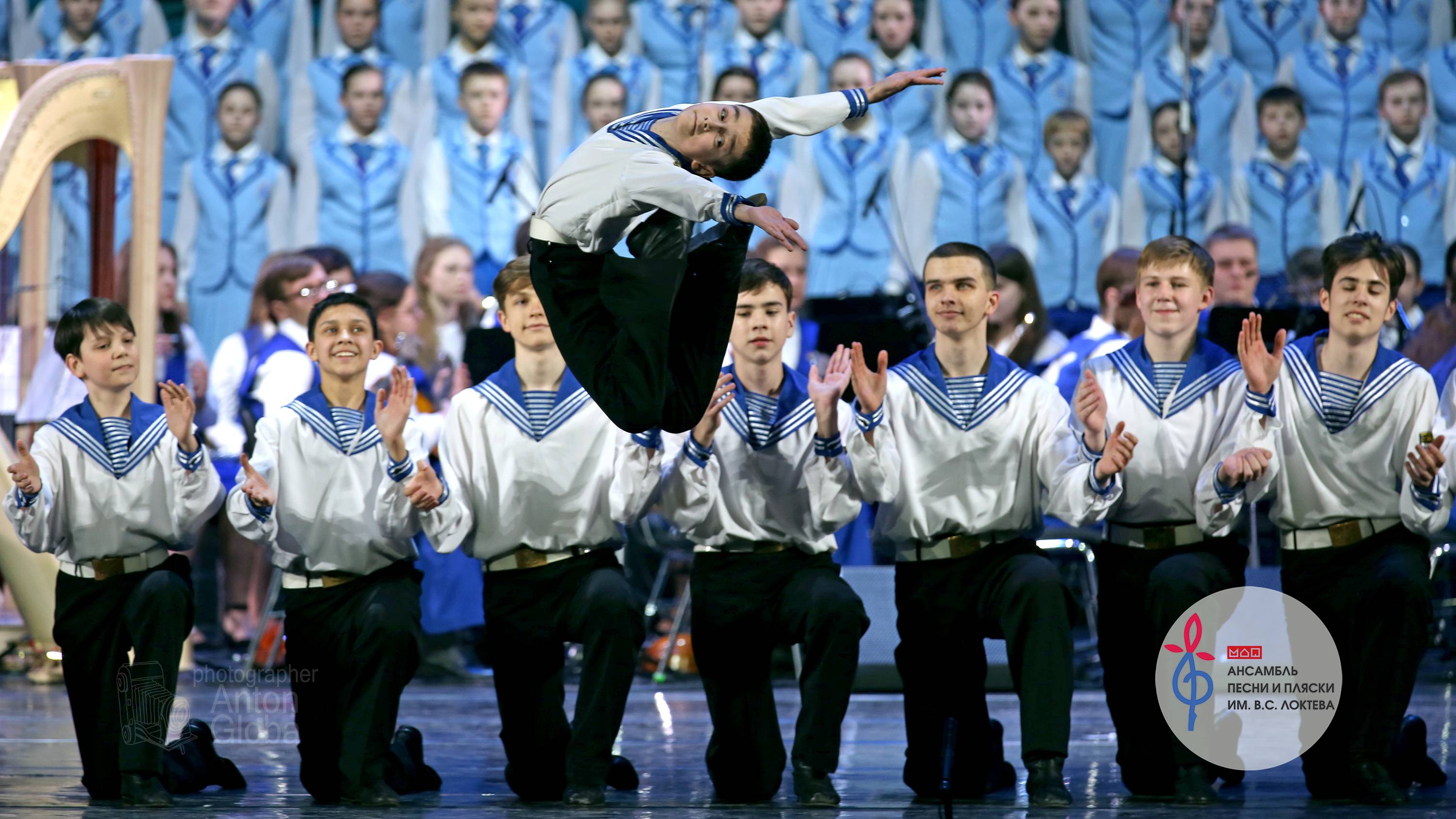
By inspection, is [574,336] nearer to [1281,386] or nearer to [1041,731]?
[1041,731]

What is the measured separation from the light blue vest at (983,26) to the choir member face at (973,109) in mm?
487

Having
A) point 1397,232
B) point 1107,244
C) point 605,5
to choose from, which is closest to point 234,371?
point 605,5

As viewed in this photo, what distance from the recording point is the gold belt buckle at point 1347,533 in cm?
433

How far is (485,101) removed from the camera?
338 inches

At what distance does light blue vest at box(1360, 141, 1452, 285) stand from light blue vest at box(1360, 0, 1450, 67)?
685 mm

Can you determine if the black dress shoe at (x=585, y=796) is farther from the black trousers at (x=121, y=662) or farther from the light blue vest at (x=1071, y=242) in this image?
the light blue vest at (x=1071, y=242)

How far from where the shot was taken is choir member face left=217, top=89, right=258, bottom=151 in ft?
28.7

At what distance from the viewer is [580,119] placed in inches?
344

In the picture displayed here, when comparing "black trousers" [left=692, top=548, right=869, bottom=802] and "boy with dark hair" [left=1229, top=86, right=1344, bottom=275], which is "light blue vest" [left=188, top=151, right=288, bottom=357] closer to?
"black trousers" [left=692, top=548, right=869, bottom=802]

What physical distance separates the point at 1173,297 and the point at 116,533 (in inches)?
117

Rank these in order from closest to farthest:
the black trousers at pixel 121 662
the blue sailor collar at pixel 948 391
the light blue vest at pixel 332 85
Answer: the black trousers at pixel 121 662, the blue sailor collar at pixel 948 391, the light blue vest at pixel 332 85

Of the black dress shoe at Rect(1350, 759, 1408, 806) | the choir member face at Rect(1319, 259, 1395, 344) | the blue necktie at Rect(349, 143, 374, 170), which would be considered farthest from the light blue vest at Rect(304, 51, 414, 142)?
the black dress shoe at Rect(1350, 759, 1408, 806)

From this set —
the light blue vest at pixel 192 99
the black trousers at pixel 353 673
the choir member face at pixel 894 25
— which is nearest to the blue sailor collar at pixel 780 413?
the black trousers at pixel 353 673

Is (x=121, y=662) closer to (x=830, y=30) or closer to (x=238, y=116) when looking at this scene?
(x=238, y=116)
